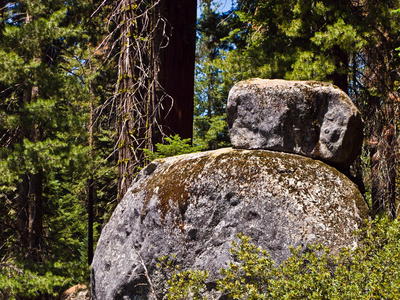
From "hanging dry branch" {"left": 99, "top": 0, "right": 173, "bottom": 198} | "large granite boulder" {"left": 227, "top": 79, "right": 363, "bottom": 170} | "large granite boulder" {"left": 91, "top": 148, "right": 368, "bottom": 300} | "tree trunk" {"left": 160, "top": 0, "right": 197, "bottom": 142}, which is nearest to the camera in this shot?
"large granite boulder" {"left": 91, "top": 148, "right": 368, "bottom": 300}

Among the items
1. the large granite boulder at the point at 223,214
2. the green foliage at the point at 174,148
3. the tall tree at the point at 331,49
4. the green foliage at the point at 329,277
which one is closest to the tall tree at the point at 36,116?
the green foliage at the point at 174,148

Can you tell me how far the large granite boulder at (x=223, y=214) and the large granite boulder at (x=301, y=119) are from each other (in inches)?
8.3

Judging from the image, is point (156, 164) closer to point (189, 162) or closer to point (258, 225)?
point (189, 162)

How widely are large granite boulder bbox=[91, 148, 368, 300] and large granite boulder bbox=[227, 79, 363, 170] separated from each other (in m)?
0.21

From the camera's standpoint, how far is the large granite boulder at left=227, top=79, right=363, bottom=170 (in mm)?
4574

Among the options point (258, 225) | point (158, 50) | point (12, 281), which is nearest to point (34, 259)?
point (12, 281)

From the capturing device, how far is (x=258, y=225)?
13.5 feet

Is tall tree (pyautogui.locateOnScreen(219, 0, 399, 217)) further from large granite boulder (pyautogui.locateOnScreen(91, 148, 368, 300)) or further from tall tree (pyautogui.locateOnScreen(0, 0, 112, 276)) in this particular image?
large granite boulder (pyautogui.locateOnScreen(91, 148, 368, 300))

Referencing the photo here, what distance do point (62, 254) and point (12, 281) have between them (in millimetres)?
2399

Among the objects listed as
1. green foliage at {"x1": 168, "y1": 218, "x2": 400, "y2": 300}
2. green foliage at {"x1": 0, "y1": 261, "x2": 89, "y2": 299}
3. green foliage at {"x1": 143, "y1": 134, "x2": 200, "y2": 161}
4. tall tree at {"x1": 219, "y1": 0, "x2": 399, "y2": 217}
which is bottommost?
green foliage at {"x1": 0, "y1": 261, "x2": 89, "y2": 299}

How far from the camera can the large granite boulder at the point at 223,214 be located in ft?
13.3

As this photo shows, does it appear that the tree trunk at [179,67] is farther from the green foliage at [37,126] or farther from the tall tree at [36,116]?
the green foliage at [37,126]

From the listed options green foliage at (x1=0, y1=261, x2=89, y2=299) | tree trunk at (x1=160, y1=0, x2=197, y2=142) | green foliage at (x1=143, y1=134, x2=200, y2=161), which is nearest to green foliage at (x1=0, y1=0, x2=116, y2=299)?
green foliage at (x1=0, y1=261, x2=89, y2=299)

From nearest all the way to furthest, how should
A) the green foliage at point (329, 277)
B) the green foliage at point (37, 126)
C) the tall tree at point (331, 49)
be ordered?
the green foliage at point (329, 277)
the tall tree at point (331, 49)
the green foliage at point (37, 126)
